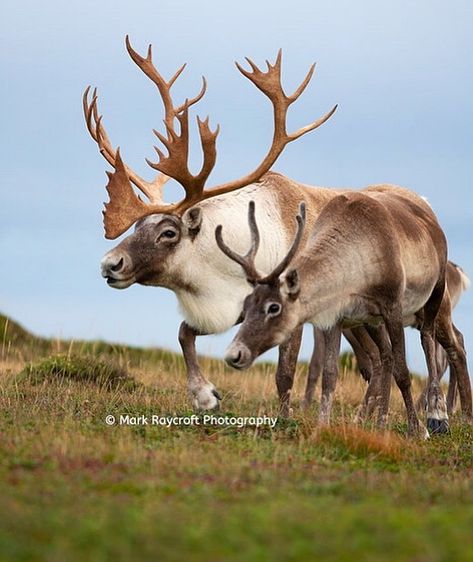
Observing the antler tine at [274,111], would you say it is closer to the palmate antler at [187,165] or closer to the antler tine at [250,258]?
the palmate antler at [187,165]

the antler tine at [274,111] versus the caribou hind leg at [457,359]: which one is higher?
the antler tine at [274,111]

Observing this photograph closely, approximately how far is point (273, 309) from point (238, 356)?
50cm

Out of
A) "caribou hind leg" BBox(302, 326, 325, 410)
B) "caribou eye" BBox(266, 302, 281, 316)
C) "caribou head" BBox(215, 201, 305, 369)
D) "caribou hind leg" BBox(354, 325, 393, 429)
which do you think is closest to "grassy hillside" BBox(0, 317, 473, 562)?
"caribou hind leg" BBox(354, 325, 393, 429)

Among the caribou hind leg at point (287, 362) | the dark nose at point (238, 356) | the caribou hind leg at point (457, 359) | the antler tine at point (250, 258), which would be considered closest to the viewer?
the dark nose at point (238, 356)

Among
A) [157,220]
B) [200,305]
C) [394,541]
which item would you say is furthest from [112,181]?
[394,541]

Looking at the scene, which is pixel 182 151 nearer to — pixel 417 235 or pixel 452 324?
pixel 417 235

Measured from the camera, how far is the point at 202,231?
38.2 ft

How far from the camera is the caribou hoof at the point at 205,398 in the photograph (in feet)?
36.8

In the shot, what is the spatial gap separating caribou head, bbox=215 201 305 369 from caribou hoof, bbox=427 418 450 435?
2.64 meters

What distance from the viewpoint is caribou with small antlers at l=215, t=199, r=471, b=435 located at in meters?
9.27

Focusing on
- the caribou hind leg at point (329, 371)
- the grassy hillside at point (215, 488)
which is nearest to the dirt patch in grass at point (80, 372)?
the grassy hillside at point (215, 488)

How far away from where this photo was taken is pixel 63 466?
23.7ft

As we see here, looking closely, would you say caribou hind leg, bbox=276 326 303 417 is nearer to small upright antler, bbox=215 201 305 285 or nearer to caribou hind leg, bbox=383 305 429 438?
caribou hind leg, bbox=383 305 429 438

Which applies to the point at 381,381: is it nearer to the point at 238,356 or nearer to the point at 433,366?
the point at 433,366
